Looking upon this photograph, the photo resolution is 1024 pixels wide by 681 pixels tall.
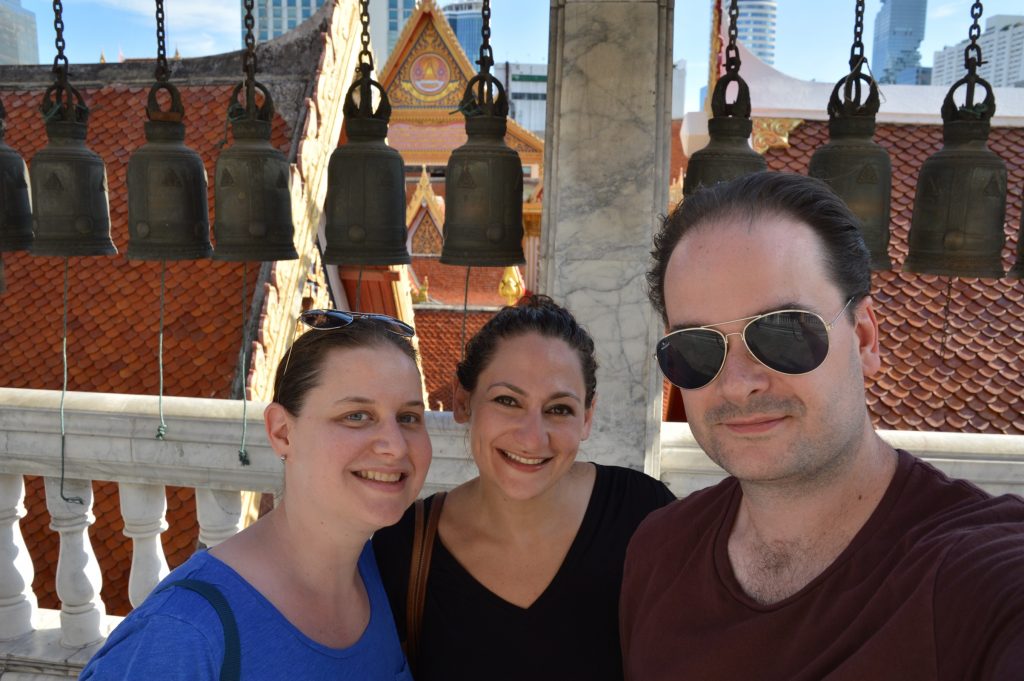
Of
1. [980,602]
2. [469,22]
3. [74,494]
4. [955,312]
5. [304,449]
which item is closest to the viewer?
[980,602]

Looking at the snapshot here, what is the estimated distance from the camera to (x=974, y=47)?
1.89 meters

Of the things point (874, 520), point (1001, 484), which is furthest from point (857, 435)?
point (1001, 484)

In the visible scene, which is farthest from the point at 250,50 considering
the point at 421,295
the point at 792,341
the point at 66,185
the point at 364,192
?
the point at 421,295

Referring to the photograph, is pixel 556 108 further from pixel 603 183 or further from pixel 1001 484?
pixel 1001 484

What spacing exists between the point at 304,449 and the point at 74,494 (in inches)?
65.8

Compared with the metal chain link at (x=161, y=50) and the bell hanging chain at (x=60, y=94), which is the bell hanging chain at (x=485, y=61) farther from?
the bell hanging chain at (x=60, y=94)

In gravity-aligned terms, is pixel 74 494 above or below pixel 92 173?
below

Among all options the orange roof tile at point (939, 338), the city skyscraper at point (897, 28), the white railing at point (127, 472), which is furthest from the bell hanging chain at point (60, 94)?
the city skyscraper at point (897, 28)

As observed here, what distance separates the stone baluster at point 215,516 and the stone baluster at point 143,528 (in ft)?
0.44

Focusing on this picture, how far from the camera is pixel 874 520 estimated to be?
1077 mm

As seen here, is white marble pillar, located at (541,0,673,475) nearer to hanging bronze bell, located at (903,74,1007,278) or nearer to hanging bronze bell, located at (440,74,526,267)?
hanging bronze bell, located at (440,74,526,267)

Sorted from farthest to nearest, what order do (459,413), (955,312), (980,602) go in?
(955,312), (459,413), (980,602)

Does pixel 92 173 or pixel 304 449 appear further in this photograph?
pixel 92 173

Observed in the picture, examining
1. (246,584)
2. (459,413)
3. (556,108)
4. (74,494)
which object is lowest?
(74,494)
